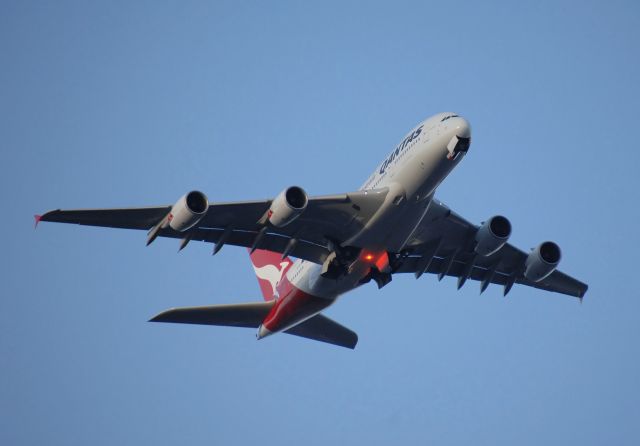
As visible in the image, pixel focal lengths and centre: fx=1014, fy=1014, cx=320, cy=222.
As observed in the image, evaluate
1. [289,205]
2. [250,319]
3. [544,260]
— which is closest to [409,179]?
[289,205]

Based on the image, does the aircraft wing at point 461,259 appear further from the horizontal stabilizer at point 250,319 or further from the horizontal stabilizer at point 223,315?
the horizontal stabilizer at point 223,315

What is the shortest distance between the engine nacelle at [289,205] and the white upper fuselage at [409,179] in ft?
8.90

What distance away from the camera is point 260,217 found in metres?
34.2

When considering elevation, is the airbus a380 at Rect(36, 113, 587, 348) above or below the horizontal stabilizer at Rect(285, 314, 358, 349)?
above

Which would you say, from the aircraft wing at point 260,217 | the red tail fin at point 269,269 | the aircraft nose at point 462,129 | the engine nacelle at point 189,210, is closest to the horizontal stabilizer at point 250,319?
the red tail fin at point 269,269

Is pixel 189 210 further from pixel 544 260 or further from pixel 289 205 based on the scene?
pixel 544 260

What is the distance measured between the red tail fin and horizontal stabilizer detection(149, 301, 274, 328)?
95.8 inches

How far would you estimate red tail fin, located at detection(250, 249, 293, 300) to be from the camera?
40.9 metres

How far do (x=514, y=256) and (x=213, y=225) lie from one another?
39.5ft

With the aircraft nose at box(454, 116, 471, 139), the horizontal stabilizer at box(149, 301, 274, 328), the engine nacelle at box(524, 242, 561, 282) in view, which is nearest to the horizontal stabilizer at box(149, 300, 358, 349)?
the horizontal stabilizer at box(149, 301, 274, 328)

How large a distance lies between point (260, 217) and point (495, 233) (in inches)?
326

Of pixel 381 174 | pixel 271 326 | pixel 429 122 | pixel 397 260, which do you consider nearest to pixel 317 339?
pixel 271 326

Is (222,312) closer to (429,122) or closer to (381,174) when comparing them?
(381,174)

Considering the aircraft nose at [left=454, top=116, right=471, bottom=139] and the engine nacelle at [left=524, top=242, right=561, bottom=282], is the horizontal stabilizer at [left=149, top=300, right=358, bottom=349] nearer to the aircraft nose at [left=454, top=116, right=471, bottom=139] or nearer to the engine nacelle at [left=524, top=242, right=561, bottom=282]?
the engine nacelle at [left=524, top=242, right=561, bottom=282]
